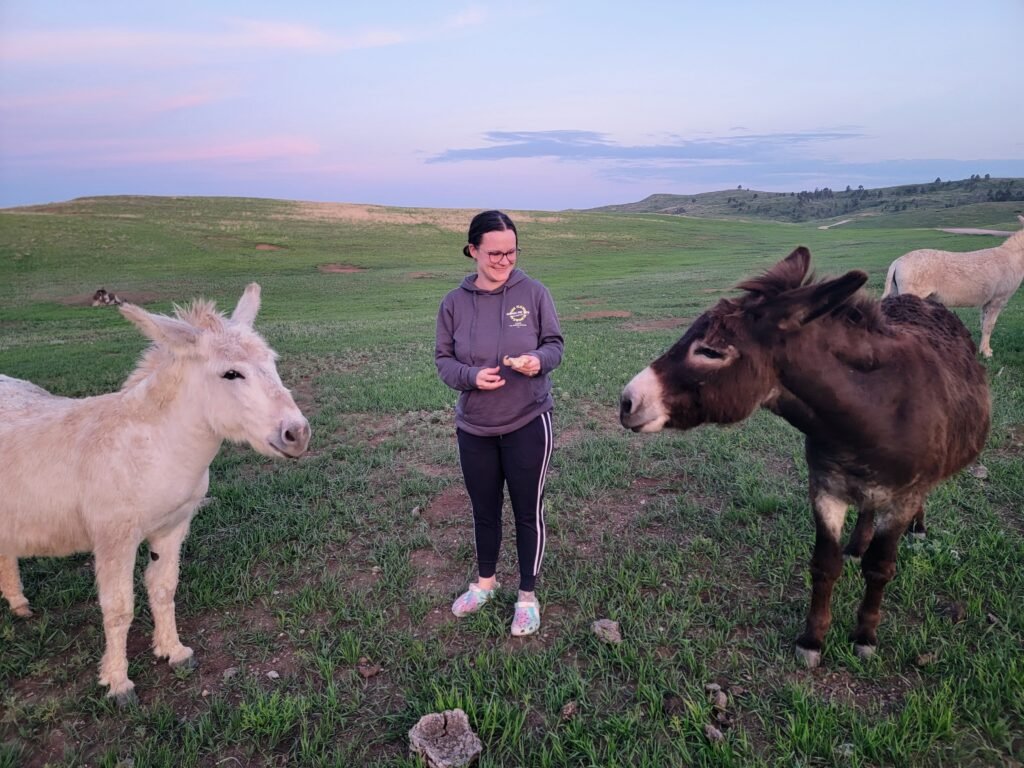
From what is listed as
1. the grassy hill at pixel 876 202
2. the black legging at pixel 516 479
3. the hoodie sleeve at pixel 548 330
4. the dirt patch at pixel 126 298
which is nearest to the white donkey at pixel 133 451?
the black legging at pixel 516 479

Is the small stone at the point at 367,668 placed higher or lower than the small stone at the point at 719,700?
lower

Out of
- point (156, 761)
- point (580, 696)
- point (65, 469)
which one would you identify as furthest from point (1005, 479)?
point (65, 469)

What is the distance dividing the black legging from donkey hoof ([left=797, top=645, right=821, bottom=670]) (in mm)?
1685

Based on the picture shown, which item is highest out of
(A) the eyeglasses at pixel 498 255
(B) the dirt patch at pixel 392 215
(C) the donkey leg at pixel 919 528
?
(B) the dirt patch at pixel 392 215

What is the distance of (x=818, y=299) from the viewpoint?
110 inches

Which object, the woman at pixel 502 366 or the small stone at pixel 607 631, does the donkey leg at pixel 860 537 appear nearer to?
the small stone at pixel 607 631

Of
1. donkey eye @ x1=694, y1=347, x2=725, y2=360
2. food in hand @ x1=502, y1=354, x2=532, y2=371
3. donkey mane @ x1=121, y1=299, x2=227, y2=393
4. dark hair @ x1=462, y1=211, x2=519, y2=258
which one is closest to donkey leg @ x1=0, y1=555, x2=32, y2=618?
donkey mane @ x1=121, y1=299, x2=227, y2=393

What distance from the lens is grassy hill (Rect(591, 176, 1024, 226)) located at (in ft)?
247

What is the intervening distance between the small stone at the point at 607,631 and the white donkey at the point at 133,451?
2.22 metres

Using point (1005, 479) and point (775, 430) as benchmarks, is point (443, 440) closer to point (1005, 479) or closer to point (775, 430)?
point (775, 430)

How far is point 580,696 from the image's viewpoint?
3.20 metres

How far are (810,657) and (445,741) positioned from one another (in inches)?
86.4

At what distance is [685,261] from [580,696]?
1729 inches

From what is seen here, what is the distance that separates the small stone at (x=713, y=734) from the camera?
2.85 metres
